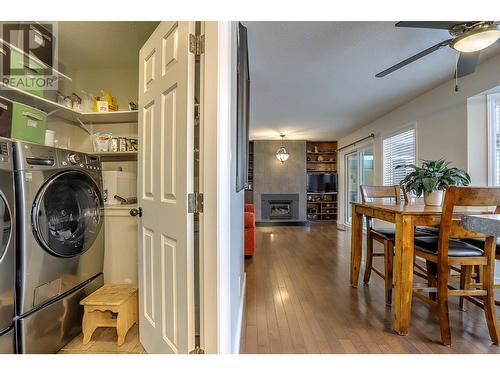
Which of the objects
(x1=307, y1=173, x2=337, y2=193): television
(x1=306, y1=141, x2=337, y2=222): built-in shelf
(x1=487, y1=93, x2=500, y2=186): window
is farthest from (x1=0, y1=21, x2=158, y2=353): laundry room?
(x1=306, y1=141, x2=337, y2=222): built-in shelf

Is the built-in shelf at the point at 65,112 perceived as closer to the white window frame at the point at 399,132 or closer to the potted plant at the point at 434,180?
the potted plant at the point at 434,180

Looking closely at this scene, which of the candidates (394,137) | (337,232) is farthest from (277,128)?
(337,232)

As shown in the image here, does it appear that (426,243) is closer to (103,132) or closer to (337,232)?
(103,132)

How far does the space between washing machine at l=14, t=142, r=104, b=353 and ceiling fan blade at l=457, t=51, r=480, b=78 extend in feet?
10.2

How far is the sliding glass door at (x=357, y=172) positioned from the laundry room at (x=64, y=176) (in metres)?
4.86

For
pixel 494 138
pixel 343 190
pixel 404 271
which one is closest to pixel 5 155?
pixel 404 271

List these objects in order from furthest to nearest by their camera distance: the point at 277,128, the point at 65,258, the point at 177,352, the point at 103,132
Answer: the point at 277,128
the point at 103,132
the point at 65,258
the point at 177,352

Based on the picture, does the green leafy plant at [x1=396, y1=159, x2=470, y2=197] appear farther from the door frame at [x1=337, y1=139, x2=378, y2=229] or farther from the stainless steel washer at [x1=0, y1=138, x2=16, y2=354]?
the door frame at [x1=337, y1=139, x2=378, y2=229]

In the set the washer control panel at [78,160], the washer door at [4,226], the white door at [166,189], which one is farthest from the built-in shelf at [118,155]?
the washer door at [4,226]

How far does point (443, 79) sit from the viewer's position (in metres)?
3.00

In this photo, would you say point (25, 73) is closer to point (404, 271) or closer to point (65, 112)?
point (65, 112)

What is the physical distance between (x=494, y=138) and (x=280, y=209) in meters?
4.86
